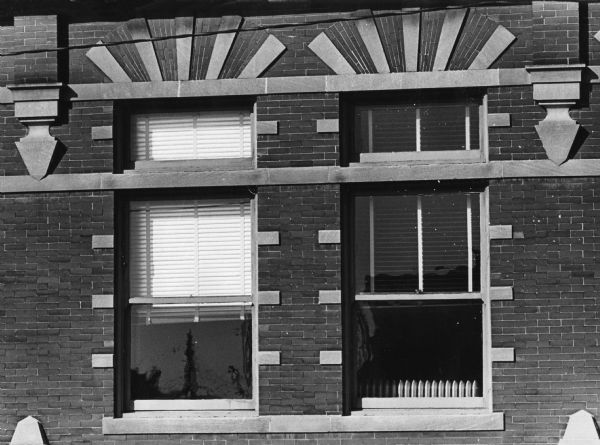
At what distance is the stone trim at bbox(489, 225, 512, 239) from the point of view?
33.2 ft

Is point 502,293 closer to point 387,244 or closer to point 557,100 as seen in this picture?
point 387,244

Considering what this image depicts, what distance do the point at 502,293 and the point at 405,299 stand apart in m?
0.94

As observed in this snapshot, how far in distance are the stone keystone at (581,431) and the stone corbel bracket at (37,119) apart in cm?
557

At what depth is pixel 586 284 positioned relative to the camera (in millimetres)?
10047

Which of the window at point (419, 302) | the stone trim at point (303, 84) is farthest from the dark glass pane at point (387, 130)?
the window at point (419, 302)

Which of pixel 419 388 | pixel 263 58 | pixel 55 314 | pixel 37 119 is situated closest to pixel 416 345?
pixel 419 388

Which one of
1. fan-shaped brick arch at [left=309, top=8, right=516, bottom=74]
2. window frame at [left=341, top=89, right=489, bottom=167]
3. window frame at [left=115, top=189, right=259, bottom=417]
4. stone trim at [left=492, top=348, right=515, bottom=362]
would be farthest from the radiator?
fan-shaped brick arch at [left=309, top=8, right=516, bottom=74]

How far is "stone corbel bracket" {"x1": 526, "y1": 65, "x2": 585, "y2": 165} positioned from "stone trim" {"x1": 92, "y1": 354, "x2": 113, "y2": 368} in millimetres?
4634

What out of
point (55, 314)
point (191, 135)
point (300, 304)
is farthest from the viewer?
point (191, 135)

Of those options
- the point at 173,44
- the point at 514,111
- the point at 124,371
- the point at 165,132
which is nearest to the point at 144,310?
the point at 124,371

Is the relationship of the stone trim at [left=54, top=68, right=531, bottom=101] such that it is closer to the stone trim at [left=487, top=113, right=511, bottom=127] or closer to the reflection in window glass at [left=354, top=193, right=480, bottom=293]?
the stone trim at [left=487, top=113, right=511, bottom=127]

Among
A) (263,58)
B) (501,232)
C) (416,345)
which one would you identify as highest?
(263,58)

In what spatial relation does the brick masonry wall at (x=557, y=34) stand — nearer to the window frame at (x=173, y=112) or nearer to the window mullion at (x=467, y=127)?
the window mullion at (x=467, y=127)

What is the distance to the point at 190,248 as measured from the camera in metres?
10.7
